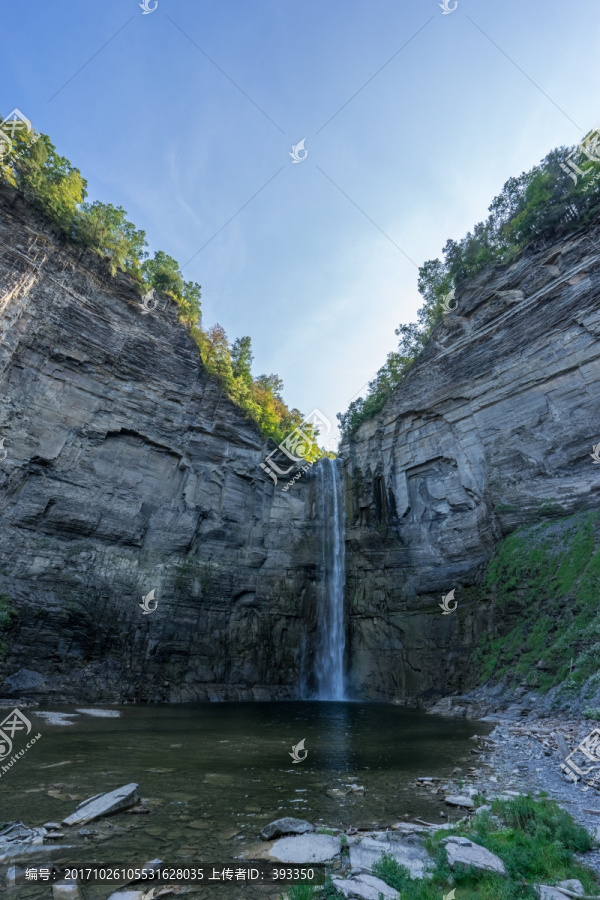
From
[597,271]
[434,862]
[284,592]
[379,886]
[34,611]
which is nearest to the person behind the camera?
[379,886]

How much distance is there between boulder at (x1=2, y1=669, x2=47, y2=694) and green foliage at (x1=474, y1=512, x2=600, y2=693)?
17.4 m

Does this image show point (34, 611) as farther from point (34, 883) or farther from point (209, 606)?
point (34, 883)

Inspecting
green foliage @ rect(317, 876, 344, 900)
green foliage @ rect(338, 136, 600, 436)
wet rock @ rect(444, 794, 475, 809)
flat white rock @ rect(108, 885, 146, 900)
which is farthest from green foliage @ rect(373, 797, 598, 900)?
green foliage @ rect(338, 136, 600, 436)

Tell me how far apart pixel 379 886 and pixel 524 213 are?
30.7 meters

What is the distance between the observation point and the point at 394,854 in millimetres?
4016

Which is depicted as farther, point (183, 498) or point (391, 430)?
point (391, 430)

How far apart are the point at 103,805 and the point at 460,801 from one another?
4.21 m

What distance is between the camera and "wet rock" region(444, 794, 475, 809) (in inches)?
212

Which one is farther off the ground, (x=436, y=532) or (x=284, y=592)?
(x=436, y=532)

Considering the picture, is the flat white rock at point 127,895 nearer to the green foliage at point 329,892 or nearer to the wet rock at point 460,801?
the green foliage at point 329,892

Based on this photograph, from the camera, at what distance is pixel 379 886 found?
136 inches

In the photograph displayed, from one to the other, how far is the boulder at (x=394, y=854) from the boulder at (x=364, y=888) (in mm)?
247

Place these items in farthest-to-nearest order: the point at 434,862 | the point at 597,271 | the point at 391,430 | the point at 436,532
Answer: the point at 391,430
the point at 436,532
the point at 597,271
the point at 434,862

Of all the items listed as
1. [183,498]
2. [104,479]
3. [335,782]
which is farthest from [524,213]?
[335,782]
